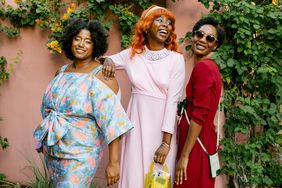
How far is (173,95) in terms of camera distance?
9.18 ft

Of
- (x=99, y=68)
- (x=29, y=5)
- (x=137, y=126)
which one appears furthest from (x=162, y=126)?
(x=29, y=5)

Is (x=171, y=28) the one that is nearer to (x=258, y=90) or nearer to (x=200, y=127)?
(x=200, y=127)

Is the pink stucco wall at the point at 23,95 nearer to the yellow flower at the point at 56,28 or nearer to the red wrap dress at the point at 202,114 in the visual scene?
the yellow flower at the point at 56,28

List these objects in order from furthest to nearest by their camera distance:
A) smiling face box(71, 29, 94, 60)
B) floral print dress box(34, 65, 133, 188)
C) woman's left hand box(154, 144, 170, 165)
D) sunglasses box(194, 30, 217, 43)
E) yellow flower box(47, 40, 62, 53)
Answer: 1. yellow flower box(47, 40, 62, 53)
2. woman's left hand box(154, 144, 170, 165)
3. sunglasses box(194, 30, 217, 43)
4. smiling face box(71, 29, 94, 60)
5. floral print dress box(34, 65, 133, 188)

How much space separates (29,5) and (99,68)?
2093mm

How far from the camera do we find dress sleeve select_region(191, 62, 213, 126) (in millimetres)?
2416

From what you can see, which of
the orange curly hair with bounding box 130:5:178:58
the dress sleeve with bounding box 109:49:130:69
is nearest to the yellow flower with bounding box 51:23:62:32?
the dress sleeve with bounding box 109:49:130:69

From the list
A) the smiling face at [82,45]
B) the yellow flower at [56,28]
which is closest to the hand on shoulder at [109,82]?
the smiling face at [82,45]

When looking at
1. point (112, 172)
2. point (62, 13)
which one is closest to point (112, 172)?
point (112, 172)

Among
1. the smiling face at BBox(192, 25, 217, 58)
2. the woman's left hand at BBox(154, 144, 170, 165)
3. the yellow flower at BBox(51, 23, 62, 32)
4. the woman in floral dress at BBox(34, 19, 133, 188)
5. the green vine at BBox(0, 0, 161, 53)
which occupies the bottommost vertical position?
the woman's left hand at BBox(154, 144, 170, 165)

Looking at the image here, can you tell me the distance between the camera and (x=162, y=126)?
2.79 m

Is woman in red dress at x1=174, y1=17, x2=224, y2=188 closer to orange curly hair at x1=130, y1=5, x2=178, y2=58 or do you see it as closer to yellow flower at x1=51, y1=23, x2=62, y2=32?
orange curly hair at x1=130, y1=5, x2=178, y2=58

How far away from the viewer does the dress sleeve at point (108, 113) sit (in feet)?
7.84

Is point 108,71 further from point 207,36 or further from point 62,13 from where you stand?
point 62,13
